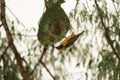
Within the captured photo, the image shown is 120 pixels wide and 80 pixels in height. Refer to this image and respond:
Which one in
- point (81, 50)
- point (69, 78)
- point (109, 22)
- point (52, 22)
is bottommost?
point (69, 78)

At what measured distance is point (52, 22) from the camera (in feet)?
4.43

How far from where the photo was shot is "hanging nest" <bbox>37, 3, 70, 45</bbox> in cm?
133

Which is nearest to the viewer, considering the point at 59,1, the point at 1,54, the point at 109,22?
the point at 59,1

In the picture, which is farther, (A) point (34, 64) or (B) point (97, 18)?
(B) point (97, 18)

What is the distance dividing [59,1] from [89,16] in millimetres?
488

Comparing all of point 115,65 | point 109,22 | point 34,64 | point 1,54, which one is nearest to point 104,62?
point 115,65

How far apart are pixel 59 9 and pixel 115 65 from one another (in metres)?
0.60

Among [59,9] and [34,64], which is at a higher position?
[59,9]

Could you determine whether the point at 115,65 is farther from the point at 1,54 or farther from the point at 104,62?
the point at 1,54

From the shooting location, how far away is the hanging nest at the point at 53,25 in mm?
1329

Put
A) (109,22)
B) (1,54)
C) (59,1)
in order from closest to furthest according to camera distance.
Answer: (59,1) → (1,54) → (109,22)

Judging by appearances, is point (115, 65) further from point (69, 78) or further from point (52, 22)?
point (52, 22)

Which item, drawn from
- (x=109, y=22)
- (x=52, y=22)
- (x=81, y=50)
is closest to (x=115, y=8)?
(x=109, y=22)

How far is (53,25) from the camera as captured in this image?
1.34 m
